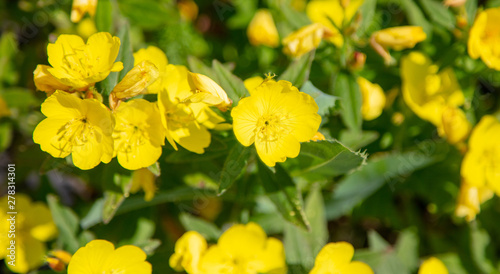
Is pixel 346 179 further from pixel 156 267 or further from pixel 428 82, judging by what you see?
pixel 156 267

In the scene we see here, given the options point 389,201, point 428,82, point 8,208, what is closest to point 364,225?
point 389,201

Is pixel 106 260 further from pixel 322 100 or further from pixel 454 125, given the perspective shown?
pixel 454 125

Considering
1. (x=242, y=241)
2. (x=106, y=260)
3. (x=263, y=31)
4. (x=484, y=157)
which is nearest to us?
(x=106, y=260)

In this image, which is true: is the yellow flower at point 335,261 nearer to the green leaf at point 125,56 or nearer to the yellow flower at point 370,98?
the yellow flower at point 370,98

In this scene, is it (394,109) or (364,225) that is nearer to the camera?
(394,109)

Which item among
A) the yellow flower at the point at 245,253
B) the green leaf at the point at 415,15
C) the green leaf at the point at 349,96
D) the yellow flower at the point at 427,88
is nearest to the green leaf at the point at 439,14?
the green leaf at the point at 415,15

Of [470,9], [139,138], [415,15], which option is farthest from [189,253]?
[470,9]

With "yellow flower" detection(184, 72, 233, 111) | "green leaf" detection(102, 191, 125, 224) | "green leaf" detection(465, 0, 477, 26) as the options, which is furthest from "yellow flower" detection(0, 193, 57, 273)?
"green leaf" detection(465, 0, 477, 26)
